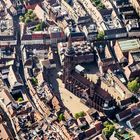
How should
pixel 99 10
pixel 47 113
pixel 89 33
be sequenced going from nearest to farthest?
pixel 47 113, pixel 89 33, pixel 99 10

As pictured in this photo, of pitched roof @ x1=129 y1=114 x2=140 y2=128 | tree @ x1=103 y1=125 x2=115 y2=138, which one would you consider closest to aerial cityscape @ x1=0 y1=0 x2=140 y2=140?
pitched roof @ x1=129 y1=114 x2=140 y2=128

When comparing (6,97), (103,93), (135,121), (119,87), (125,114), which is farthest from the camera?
(119,87)

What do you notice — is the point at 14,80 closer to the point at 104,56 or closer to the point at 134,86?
the point at 104,56

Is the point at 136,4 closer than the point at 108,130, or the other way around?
the point at 108,130

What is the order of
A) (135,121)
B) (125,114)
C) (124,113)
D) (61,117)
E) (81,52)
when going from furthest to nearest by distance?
(81,52) < (125,114) < (124,113) < (135,121) < (61,117)

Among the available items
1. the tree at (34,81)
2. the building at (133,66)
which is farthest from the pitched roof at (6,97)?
the building at (133,66)

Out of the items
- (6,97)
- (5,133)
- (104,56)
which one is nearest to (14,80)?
(6,97)

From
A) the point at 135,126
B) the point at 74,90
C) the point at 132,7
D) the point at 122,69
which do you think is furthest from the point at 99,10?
the point at 135,126

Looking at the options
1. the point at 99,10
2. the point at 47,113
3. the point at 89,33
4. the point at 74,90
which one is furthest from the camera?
the point at 99,10

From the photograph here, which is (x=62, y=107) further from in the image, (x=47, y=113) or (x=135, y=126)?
(x=135, y=126)
